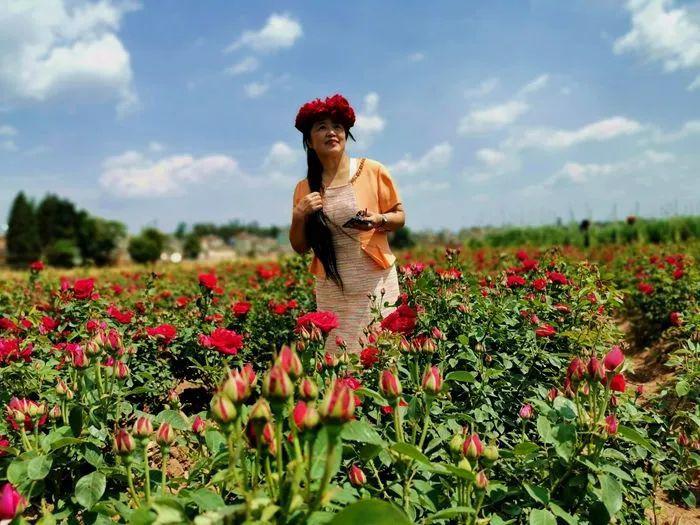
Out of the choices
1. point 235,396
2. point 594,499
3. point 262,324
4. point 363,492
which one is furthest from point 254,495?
point 262,324

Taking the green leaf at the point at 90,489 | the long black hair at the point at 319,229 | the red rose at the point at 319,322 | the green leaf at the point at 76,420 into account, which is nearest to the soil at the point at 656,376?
the red rose at the point at 319,322

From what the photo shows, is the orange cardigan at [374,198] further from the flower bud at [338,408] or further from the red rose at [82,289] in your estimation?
the flower bud at [338,408]

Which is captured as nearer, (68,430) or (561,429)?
(561,429)

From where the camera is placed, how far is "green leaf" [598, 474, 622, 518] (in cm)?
134

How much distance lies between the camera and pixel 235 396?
1.00m

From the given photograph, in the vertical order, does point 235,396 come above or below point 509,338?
above

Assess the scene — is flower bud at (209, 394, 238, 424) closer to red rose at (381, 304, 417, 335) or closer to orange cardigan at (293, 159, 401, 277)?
red rose at (381, 304, 417, 335)

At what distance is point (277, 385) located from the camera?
0.97 m

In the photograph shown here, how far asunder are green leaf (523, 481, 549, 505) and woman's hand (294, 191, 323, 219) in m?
1.78

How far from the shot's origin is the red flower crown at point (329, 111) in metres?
2.89

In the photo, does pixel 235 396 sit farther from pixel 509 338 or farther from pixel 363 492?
pixel 509 338

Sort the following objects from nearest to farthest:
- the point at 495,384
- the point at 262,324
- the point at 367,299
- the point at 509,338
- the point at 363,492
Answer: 1. the point at 363,492
2. the point at 495,384
3. the point at 509,338
4. the point at 367,299
5. the point at 262,324

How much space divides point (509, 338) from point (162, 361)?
5.60 feet

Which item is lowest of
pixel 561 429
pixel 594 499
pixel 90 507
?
pixel 594 499
